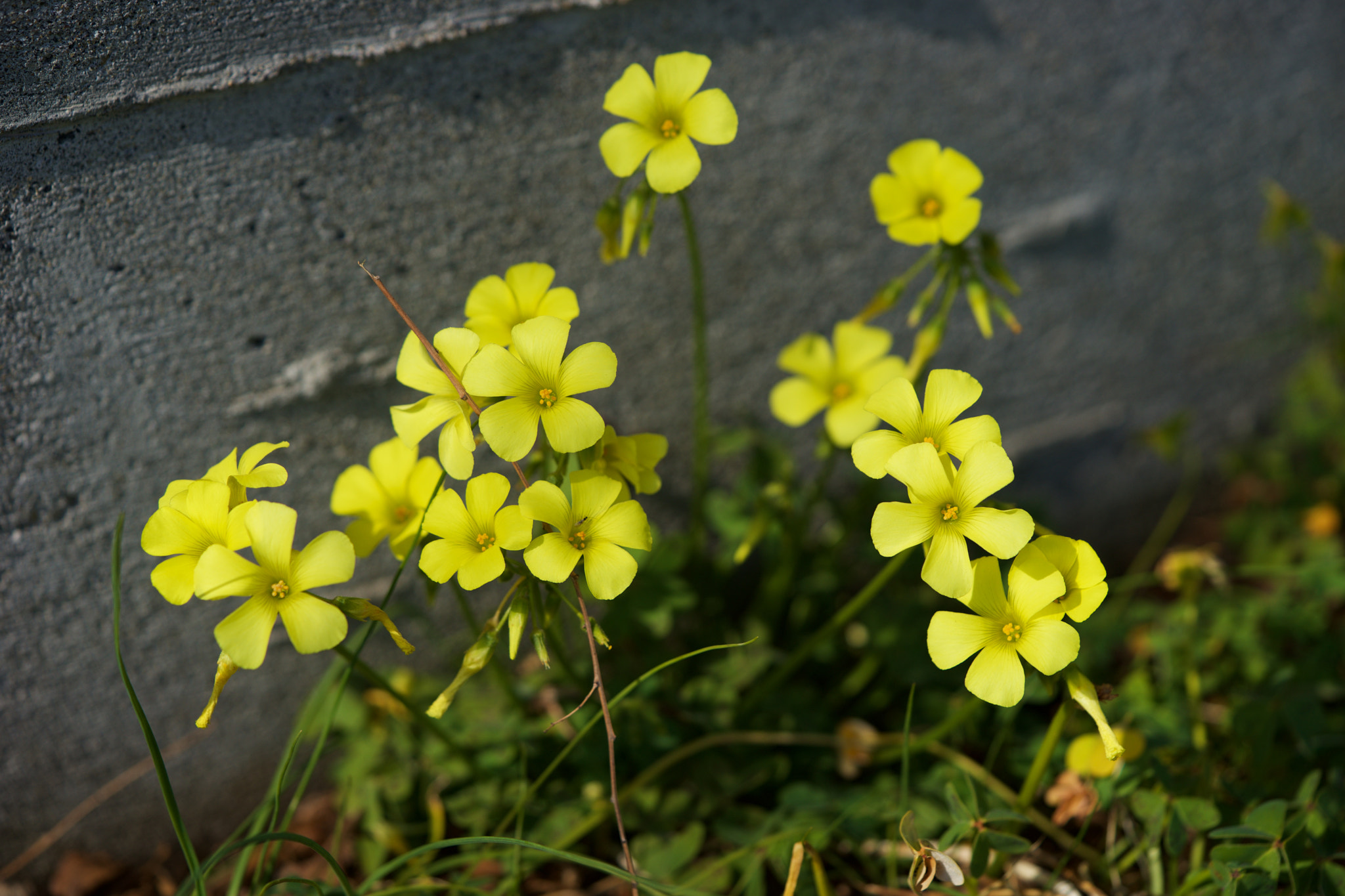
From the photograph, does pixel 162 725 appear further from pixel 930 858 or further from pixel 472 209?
pixel 930 858

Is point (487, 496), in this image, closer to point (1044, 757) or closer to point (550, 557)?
point (550, 557)

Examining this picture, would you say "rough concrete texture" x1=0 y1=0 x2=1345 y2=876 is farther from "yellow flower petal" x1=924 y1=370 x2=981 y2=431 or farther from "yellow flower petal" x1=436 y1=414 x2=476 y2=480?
"yellow flower petal" x1=924 y1=370 x2=981 y2=431

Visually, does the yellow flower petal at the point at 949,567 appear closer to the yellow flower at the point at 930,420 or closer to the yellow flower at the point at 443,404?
the yellow flower at the point at 930,420

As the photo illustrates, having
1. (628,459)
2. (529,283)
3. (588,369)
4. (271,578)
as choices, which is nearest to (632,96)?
(529,283)

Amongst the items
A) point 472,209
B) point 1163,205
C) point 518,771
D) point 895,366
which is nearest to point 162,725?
point 518,771

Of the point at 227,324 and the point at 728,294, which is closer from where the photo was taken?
the point at 227,324
